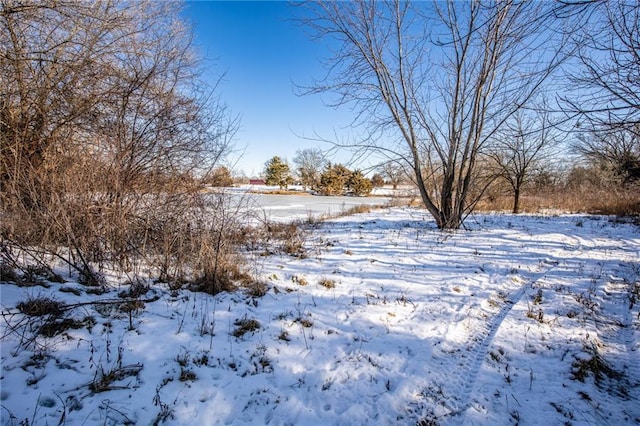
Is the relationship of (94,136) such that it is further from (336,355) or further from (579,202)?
(579,202)

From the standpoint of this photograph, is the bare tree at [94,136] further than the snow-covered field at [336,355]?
Yes

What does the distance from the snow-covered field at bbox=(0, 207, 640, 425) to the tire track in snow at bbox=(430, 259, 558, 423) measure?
13 mm

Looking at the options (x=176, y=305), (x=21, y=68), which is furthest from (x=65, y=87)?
(x=176, y=305)

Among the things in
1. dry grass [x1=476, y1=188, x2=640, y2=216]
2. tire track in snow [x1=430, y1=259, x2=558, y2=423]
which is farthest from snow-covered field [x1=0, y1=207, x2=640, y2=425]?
dry grass [x1=476, y1=188, x2=640, y2=216]

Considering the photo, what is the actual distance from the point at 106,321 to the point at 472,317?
159 inches

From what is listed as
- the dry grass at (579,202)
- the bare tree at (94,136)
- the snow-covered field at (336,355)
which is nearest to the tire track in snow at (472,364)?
the snow-covered field at (336,355)

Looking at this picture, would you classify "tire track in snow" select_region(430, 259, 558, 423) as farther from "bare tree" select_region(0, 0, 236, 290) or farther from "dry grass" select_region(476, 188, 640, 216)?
"dry grass" select_region(476, 188, 640, 216)

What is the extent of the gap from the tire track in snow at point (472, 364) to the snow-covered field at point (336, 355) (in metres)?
0.01

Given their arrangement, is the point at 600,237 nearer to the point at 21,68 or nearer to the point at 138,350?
the point at 138,350

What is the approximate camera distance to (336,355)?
8.69 feet

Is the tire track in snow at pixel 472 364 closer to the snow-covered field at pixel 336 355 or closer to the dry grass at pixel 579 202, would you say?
the snow-covered field at pixel 336 355

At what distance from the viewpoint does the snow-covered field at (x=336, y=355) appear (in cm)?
197

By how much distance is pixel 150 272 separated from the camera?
153 inches

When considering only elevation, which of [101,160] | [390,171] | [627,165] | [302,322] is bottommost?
[302,322]
